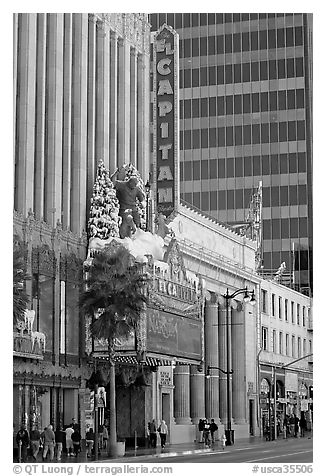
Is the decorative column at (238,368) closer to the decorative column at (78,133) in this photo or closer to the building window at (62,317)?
the decorative column at (78,133)

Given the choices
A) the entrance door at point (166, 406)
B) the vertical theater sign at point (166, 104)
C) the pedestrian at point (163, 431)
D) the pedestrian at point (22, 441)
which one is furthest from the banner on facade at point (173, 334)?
the pedestrian at point (22, 441)

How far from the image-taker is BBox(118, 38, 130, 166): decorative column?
53.9 m

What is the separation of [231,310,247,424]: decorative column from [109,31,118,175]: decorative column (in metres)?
17.6

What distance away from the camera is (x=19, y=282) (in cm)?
4047

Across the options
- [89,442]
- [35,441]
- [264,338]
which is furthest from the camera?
[264,338]

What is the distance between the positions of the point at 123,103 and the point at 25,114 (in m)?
8.81

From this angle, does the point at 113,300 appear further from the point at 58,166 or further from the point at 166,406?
the point at 166,406

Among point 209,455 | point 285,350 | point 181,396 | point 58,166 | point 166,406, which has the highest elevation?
point 58,166

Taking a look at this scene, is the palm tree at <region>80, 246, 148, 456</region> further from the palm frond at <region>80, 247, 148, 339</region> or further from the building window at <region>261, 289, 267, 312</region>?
the building window at <region>261, 289, 267, 312</region>

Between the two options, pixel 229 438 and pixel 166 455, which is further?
pixel 229 438

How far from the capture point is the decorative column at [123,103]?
53906mm

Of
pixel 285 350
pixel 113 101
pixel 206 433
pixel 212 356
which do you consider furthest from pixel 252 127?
pixel 206 433

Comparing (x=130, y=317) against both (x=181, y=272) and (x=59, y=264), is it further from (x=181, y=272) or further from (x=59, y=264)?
(x=181, y=272)

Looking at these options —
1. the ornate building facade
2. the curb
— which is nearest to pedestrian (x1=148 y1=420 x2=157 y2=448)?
the curb
